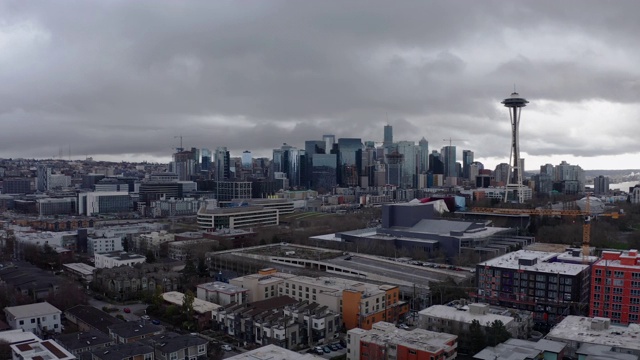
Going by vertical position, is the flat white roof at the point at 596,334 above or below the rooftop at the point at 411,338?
below

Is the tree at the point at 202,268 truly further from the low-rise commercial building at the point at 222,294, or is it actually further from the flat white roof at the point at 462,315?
the flat white roof at the point at 462,315

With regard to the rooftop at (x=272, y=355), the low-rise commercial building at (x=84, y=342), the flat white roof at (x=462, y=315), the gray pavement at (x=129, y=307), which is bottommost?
the gray pavement at (x=129, y=307)

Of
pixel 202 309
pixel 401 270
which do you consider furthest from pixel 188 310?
pixel 401 270

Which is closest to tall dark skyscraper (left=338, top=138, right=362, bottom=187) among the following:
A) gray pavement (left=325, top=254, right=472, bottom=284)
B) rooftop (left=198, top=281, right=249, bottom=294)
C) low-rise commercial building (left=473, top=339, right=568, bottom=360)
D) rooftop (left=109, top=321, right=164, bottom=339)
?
gray pavement (left=325, top=254, right=472, bottom=284)

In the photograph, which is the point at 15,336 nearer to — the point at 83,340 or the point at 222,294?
the point at 83,340

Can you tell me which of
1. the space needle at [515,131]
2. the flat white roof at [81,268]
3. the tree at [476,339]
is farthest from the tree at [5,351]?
the space needle at [515,131]

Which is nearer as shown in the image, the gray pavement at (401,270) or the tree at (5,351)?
the tree at (5,351)
